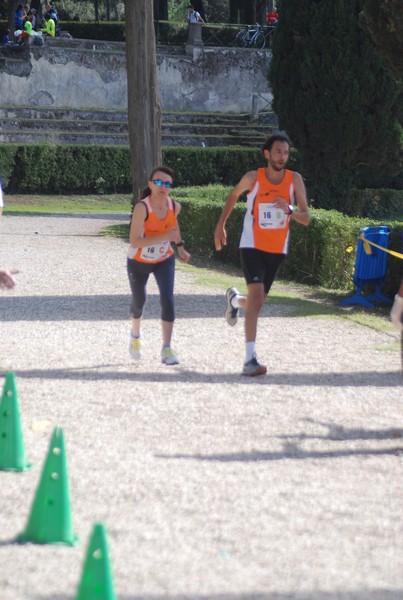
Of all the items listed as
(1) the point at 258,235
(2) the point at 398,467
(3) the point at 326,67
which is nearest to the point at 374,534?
(2) the point at 398,467

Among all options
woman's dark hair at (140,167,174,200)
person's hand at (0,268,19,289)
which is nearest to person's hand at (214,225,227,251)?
woman's dark hair at (140,167,174,200)

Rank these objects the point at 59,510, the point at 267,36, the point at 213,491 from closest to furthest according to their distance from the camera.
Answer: the point at 59,510
the point at 213,491
the point at 267,36

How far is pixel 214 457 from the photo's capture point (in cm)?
646

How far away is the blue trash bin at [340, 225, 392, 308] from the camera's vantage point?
13.5 meters

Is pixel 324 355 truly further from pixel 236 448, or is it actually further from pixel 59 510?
pixel 59 510

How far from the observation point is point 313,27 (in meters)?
26.6

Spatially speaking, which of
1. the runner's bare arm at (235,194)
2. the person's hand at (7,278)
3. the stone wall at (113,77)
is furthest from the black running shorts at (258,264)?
the stone wall at (113,77)

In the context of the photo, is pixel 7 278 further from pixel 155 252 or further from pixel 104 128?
pixel 104 128

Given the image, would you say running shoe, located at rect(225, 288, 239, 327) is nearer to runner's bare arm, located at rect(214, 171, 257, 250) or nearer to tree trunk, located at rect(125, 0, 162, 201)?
runner's bare arm, located at rect(214, 171, 257, 250)

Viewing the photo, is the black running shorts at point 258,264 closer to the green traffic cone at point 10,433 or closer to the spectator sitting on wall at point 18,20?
the green traffic cone at point 10,433

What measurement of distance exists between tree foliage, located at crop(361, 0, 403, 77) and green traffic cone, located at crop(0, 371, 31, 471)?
10308 millimetres

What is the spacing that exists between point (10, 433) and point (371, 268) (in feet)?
26.9

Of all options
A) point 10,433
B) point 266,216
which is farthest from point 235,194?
point 10,433

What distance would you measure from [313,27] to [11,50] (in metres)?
17.6
